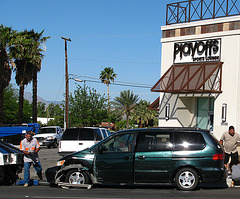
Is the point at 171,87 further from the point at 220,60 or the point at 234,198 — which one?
the point at 234,198

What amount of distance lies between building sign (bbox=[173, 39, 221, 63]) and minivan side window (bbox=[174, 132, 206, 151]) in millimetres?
8757

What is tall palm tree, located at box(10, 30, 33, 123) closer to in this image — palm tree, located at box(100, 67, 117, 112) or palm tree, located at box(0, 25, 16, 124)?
palm tree, located at box(0, 25, 16, 124)

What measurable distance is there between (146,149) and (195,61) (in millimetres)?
9720

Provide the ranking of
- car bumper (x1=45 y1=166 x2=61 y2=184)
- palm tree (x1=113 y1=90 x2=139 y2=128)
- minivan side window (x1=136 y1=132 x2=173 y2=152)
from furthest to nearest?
palm tree (x1=113 y1=90 x2=139 y2=128), car bumper (x1=45 y1=166 x2=61 y2=184), minivan side window (x1=136 y1=132 x2=173 y2=152)

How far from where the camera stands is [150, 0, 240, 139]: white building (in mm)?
18422

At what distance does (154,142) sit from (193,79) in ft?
28.0

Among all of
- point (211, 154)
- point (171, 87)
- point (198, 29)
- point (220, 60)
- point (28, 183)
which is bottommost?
point (28, 183)

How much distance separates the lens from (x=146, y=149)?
11.1 m

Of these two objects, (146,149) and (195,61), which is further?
(195,61)

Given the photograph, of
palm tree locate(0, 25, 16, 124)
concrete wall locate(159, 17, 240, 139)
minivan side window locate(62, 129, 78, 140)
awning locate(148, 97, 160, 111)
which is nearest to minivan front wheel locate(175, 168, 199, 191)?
concrete wall locate(159, 17, 240, 139)

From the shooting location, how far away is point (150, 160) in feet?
36.0

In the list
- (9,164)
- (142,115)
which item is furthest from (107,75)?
(9,164)

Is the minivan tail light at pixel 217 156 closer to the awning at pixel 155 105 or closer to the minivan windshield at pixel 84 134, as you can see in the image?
the minivan windshield at pixel 84 134

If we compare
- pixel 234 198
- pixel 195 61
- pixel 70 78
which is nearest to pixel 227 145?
pixel 234 198
